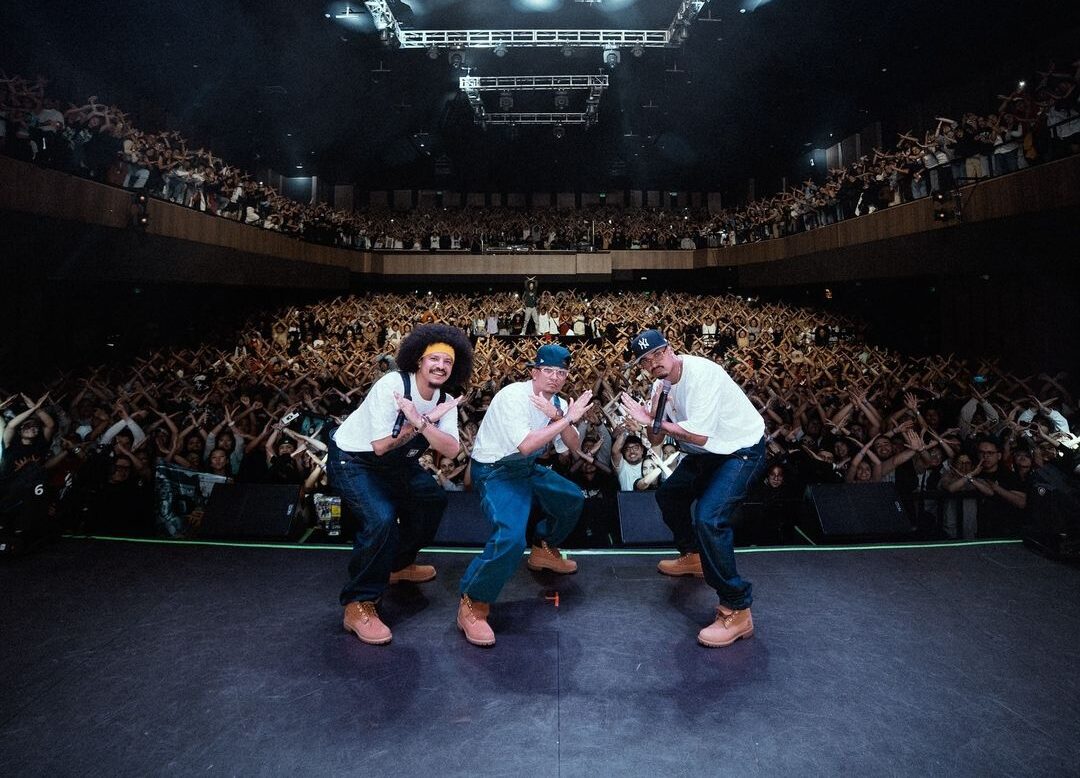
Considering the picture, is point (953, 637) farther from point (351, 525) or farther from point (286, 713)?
point (351, 525)

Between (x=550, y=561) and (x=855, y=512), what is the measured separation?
1923 millimetres

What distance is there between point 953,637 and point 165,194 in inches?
415

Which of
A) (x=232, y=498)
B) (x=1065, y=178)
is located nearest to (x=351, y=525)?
(x=232, y=498)

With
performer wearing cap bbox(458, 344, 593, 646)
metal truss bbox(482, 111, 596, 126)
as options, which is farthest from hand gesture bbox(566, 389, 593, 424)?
metal truss bbox(482, 111, 596, 126)

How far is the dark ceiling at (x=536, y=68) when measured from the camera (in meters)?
9.74

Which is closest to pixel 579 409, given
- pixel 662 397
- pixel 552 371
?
pixel 552 371

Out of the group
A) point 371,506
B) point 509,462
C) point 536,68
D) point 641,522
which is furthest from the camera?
point 536,68

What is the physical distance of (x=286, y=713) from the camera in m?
2.03

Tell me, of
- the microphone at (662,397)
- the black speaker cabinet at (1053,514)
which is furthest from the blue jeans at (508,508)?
the black speaker cabinet at (1053,514)

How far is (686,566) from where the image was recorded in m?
3.14

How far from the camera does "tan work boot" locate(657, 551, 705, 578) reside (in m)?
3.13

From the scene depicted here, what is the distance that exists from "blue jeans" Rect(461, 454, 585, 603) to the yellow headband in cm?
52

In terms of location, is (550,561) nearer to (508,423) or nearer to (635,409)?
(508,423)

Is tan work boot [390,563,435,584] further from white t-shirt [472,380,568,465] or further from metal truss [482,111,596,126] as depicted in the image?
metal truss [482,111,596,126]
